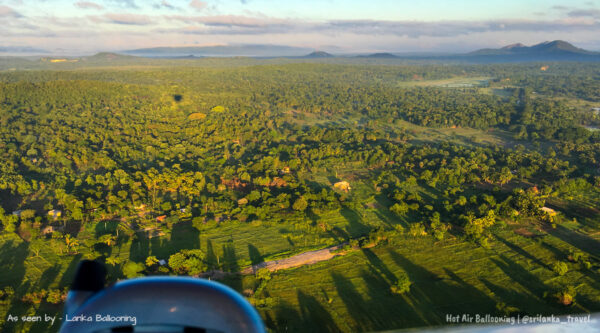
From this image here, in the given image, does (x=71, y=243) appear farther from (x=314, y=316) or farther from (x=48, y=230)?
(x=314, y=316)

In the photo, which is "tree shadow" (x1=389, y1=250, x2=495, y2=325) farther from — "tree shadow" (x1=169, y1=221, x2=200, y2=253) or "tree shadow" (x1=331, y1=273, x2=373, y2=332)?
"tree shadow" (x1=169, y1=221, x2=200, y2=253)

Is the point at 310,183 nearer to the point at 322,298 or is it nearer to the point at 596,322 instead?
the point at 322,298

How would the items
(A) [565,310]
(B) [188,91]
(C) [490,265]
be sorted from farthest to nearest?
(B) [188,91], (C) [490,265], (A) [565,310]

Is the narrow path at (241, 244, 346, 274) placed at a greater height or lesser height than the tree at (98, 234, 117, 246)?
lesser

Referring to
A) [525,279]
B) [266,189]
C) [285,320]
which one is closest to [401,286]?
[285,320]

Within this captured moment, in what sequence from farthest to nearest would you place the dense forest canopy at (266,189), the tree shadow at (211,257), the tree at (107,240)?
the tree at (107,240)
the dense forest canopy at (266,189)
the tree shadow at (211,257)

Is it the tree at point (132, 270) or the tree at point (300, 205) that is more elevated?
the tree at point (300, 205)

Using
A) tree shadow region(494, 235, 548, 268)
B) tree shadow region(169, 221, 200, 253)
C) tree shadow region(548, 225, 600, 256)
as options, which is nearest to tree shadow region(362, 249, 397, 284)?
tree shadow region(494, 235, 548, 268)

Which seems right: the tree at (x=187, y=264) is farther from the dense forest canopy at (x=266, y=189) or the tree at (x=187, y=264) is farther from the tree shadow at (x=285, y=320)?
the tree shadow at (x=285, y=320)

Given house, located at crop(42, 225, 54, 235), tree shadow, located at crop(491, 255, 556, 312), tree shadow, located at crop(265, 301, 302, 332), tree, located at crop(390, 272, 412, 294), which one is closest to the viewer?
tree shadow, located at crop(265, 301, 302, 332)

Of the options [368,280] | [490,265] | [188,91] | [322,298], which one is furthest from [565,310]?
[188,91]

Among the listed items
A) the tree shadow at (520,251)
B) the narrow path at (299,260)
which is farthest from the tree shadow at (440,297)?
the tree shadow at (520,251)
